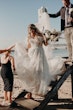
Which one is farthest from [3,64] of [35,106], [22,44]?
[35,106]

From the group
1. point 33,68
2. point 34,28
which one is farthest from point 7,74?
point 34,28

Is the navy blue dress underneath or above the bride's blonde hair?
underneath

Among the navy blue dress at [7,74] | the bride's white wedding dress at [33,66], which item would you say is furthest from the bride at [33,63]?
the navy blue dress at [7,74]

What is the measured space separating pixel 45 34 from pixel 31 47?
0.79 metres

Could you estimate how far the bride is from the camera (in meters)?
9.80

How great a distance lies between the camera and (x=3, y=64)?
1138 cm

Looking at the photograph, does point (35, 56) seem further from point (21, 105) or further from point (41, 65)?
point (21, 105)

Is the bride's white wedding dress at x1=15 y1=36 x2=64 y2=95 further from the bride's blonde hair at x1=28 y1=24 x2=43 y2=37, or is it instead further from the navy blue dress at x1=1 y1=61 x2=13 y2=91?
the navy blue dress at x1=1 y1=61 x2=13 y2=91

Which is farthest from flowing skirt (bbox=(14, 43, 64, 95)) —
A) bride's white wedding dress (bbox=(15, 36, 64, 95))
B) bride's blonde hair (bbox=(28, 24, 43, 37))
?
bride's blonde hair (bbox=(28, 24, 43, 37))

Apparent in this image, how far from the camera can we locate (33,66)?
9.84 m

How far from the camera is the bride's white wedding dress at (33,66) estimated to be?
9789 mm

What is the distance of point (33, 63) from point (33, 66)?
0.08m

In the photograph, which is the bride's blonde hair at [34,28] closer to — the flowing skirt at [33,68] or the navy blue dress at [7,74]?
the flowing skirt at [33,68]

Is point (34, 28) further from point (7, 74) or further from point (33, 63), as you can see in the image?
point (7, 74)
